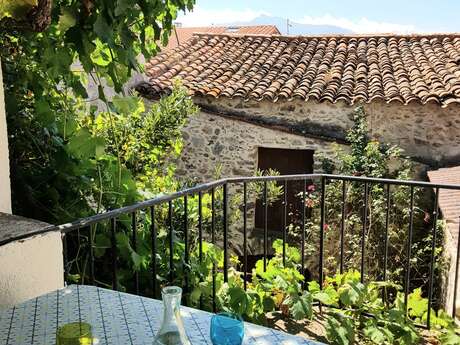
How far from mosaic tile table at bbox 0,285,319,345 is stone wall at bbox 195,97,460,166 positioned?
246 inches

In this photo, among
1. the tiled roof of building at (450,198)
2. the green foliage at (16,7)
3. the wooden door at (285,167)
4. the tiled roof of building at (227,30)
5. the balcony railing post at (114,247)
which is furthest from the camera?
the tiled roof of building at (227,30)

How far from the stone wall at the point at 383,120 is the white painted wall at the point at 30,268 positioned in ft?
20.2

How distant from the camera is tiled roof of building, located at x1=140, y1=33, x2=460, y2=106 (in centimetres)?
699

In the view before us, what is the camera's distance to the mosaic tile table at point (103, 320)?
3.46ft

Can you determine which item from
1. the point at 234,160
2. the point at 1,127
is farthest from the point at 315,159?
the point at 1,127

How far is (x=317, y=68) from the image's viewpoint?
319 inches

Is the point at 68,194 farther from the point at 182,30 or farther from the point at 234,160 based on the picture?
the point at 182,30

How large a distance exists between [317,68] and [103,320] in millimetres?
7475

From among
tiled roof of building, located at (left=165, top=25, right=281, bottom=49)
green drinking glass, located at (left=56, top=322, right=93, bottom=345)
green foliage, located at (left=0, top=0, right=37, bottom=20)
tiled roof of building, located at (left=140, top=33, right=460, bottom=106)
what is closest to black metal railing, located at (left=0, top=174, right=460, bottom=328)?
green drinking glass, located at (left=56, top=322, right=93, bottom=345)

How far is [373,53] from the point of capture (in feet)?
27.9

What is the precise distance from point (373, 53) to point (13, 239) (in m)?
8.18

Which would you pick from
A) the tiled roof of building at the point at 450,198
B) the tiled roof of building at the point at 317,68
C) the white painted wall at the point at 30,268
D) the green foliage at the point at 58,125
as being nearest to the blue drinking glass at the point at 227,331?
the white painted wall at the point at 30,268

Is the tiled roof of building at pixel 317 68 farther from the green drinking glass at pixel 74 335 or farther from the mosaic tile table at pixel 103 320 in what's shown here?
the green drinking glass at pixel 74 335

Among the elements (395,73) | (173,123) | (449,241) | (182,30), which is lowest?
(449,241)
